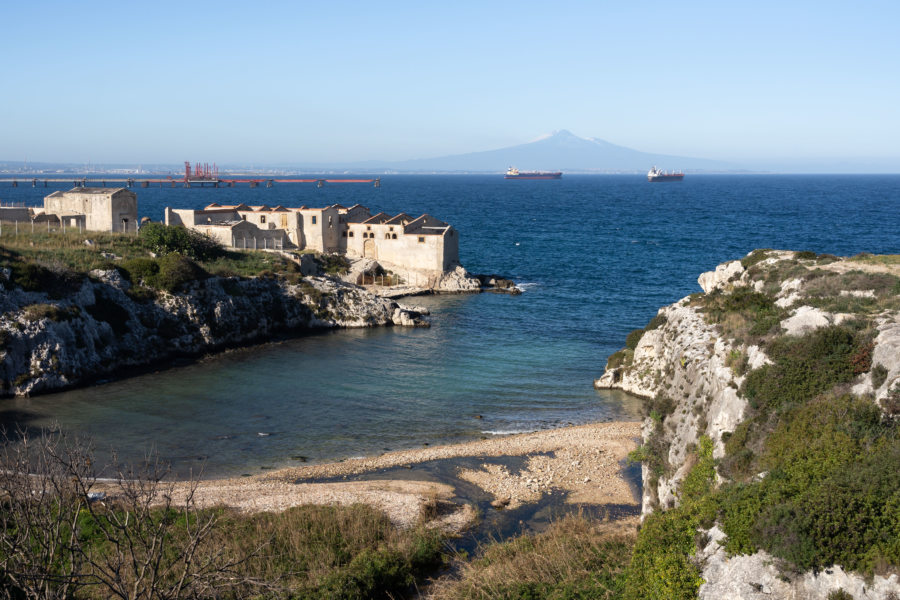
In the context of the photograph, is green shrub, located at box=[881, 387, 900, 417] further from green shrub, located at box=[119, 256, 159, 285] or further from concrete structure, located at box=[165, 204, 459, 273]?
concrete structure, located at box=[165, 204, 459, 273]

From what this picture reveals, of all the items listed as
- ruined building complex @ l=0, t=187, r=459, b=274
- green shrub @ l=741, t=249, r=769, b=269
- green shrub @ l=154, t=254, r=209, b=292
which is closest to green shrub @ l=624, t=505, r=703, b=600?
green shrub @ l=741, t=249, r=769, b=269

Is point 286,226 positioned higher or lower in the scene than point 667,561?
higher

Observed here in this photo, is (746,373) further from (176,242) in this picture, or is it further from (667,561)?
(176,242)

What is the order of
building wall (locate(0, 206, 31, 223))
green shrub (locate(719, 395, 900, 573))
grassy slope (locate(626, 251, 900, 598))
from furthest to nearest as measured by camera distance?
building wall (locate(0, 206, 31, 223)), grassy slope (locate(626, 251, 900, 598)), green shrub (locate(719, 395, 900, 573))

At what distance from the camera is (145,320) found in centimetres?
4681

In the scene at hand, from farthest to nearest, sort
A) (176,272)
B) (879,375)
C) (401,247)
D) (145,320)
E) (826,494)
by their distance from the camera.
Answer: (401,247)
(176,272)
(145,320)
(879,375)
(826,494)

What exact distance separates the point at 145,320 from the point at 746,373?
38.5m

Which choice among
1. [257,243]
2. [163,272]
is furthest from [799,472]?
[257,243]

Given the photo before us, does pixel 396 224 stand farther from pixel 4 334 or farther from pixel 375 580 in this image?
pixel 375 580

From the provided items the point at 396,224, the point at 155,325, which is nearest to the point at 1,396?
the point at 155,325

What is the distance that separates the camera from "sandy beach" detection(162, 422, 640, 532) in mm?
24797

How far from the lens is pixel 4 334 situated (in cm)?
3841

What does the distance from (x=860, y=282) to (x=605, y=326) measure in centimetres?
3292

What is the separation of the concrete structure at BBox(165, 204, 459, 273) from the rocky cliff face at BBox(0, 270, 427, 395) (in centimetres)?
1173
